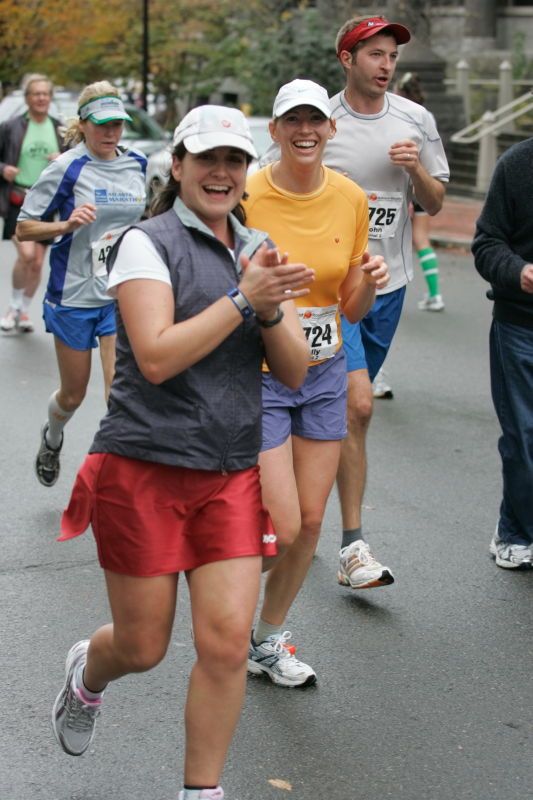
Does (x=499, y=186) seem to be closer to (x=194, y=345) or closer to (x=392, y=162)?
(x=392, y=162)

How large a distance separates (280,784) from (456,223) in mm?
18298

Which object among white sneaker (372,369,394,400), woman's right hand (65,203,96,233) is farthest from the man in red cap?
white sneaker (372,369,394,400)

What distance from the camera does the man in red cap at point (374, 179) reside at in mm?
5906

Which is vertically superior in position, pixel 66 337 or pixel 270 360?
pixel 270 360

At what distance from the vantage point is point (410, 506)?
7.38 metres

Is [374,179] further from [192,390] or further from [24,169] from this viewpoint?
[24,169]

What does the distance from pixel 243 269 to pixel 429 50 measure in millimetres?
26760

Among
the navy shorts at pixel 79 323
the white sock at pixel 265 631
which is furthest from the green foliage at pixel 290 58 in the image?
the white sock at pixel 265 631

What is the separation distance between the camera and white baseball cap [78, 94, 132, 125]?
703 centimetres

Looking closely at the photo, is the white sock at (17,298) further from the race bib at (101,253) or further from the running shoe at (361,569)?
the running shoe at (361,569)

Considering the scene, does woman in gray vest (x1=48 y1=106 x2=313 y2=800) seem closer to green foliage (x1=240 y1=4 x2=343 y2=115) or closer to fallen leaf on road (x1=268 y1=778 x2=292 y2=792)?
fallen leaf on road (x1=268 y1=778 x2=292 y2=792)

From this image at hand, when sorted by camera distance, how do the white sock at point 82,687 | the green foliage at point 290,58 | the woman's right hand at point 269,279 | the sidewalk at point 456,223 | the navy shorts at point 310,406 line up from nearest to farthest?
the woman's right hand at point 269,279 < the white sock at point 82,687 < the navy shorts at point 310,406 < the sidewalk at point 456,223 < the green foliage at point 290,58

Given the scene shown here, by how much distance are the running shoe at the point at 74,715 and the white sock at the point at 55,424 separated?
3.14 metres

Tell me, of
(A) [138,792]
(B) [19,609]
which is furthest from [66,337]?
(A) [138,792]
